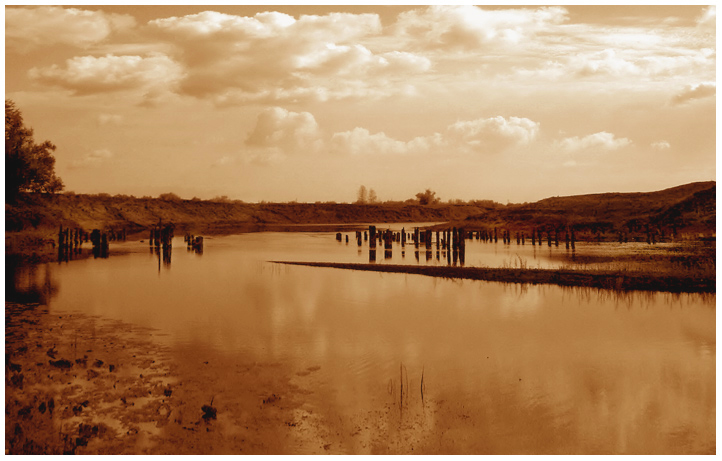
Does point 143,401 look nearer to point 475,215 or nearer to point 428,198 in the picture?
point 475,215

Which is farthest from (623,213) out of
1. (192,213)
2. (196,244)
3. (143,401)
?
(192,213)

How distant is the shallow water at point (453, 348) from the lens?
10.4 m

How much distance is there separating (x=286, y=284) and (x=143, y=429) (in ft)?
59.3

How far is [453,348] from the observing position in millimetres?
15852

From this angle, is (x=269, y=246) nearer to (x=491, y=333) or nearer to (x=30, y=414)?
(x=491, y=333)

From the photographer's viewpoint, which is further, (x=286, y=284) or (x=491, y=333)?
(x=286, y=284)

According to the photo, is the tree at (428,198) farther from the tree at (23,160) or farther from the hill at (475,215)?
the tree at (23,160)

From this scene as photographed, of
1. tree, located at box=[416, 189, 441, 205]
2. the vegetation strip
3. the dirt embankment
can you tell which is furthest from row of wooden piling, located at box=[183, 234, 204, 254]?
tree, located at box=[416, 189, 441, 205]

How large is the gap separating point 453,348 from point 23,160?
43131 millimetres

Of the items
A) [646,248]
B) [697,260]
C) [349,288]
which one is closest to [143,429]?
[349,288]

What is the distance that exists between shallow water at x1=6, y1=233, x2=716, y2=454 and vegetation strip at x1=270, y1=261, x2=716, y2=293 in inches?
43.0

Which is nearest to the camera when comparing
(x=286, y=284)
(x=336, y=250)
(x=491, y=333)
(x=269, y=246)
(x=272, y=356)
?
(x=272, y=356)

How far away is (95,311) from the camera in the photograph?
2059 centimetres

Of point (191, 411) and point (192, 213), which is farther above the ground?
point (192, 213)
